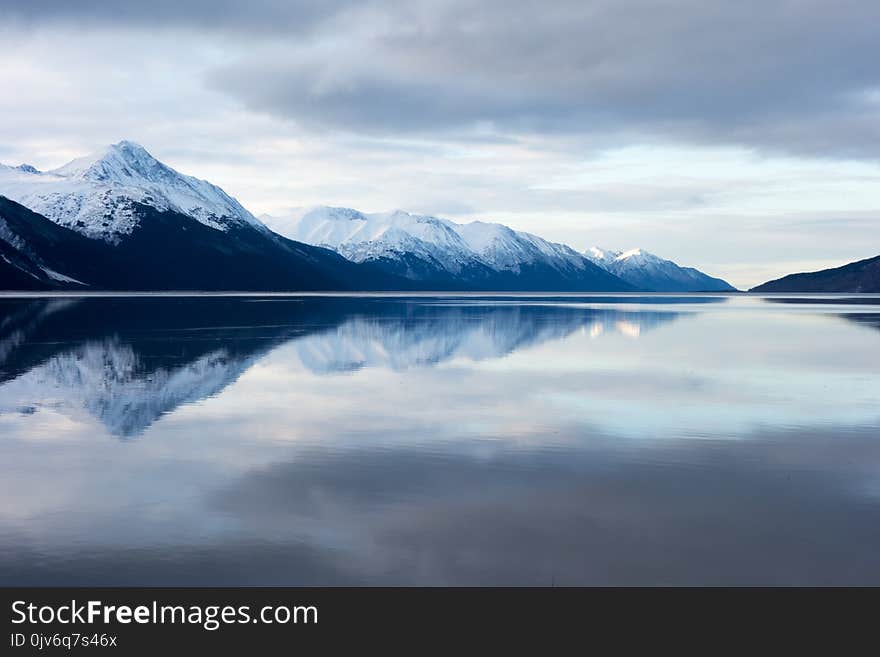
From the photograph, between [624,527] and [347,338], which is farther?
[347,338]

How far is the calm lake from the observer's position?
52.1ft

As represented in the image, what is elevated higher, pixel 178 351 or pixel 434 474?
pixel 178 351

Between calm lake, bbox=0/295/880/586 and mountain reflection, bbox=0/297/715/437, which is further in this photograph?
mountain reflection, bbox=0/297/715/437

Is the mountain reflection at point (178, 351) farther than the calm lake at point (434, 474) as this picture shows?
Yes

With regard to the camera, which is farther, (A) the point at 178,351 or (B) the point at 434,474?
(A) the point at 178,351

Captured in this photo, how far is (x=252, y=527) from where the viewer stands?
17.9 meters

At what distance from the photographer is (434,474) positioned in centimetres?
2275

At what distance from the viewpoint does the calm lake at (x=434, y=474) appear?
1588 centimetres
